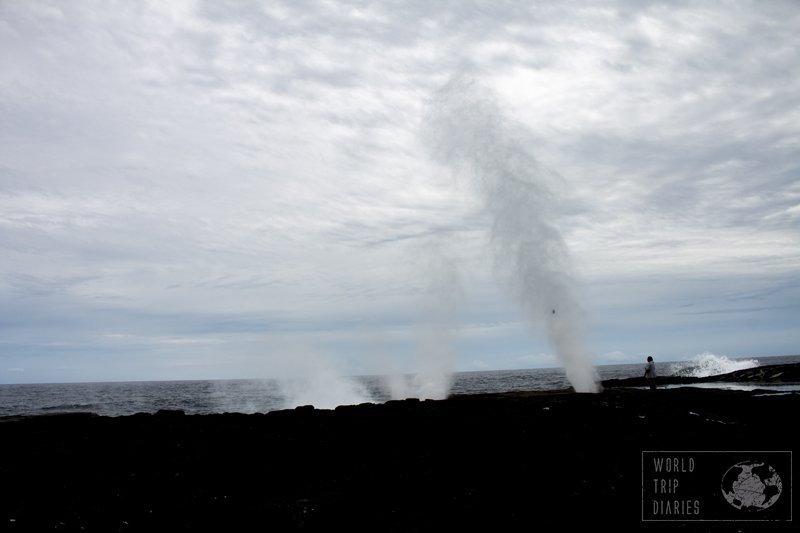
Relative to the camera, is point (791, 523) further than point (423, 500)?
No

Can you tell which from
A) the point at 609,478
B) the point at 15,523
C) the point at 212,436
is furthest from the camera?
the point at 212,436

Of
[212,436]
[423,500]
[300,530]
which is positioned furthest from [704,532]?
[212,436]

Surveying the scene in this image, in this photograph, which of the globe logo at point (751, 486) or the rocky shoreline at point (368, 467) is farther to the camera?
the globe logo at point (751, 486)

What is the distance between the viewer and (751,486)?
10594 millimetres

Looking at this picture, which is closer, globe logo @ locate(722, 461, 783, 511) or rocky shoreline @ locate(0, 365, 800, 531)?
rocky shoreline @ locate(0, 365, 800, 531)

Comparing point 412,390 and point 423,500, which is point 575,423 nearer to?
point 423,500

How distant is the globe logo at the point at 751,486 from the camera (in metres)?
10.1

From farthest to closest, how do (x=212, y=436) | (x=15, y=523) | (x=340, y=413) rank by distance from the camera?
(x=340, y=413)
(x=212, y=436)
(x=15, y=523)

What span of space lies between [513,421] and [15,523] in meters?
13.3

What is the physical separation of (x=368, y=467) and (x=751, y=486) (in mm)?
8021

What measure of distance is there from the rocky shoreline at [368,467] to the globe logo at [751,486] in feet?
1.15

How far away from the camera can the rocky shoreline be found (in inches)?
378

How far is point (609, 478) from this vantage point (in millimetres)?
11289

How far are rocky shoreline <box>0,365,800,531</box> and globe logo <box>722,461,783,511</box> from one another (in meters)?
0.35
